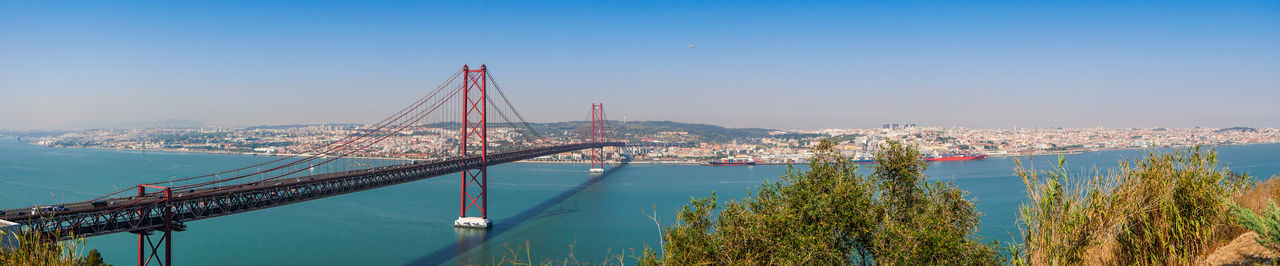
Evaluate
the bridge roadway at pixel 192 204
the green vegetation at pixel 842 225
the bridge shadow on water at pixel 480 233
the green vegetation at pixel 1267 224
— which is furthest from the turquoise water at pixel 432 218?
the green vegetation at pixel 1267 224

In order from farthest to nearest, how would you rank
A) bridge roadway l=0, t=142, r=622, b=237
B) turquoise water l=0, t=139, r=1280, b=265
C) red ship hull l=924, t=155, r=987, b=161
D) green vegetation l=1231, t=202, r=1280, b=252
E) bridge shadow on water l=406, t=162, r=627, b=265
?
1. red ship hull l=924, t=155, r=987, b=161
2. turquoise water l=0, t=139, r=1280, b=265
3. bridge shadow on water l=406, t=162, r=627, b=265
4. bridge roadway l=0, t=142, r=622, b=237
5. green vegetation l=1231, t=202, r=1280, b=252

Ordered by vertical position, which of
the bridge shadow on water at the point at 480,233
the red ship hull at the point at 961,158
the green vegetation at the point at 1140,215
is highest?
the green vegetation at the point at 1140,215

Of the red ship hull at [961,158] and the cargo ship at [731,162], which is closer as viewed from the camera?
the cargo ship at [731,162]

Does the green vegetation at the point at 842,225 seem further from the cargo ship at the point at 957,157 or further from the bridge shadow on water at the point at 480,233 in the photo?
the cargo ship at the point at 957,157


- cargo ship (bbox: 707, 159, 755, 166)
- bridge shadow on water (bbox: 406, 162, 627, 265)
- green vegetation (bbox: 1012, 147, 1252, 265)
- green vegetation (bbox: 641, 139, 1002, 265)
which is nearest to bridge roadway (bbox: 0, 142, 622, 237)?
bridge shadow on water (bbox: 406, 162, 627, 265)

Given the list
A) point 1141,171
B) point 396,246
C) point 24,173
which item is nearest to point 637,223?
point 396,246

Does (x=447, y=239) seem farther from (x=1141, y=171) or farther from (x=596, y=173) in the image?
(x=596, y=173)

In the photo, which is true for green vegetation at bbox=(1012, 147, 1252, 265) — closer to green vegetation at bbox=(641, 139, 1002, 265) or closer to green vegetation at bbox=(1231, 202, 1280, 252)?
green vegetation at bbox=(1231, 202, 1280, 252)
